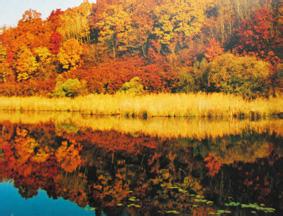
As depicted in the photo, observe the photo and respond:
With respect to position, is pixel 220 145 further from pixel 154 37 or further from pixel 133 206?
pixel 154 37

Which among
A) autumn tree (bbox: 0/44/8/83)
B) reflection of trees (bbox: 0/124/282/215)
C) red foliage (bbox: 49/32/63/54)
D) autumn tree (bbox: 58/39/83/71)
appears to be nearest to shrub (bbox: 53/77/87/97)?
autumn tree (bbox: 58/39/83/71)

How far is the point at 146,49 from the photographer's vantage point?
40125 mm

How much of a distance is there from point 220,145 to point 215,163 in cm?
256

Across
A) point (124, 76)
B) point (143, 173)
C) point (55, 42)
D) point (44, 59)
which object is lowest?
point (143, 173)

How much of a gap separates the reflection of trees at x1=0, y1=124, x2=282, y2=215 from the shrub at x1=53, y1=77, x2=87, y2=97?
17.2 metres

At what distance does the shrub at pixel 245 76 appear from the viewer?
23594 mm

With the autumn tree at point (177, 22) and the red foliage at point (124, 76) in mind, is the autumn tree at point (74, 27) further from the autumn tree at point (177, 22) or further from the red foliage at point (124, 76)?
the red foliage at point (124, 76)

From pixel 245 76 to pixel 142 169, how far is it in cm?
1632

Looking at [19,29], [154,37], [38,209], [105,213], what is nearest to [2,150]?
[38,209]

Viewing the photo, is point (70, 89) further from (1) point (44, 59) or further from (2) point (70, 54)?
(1) point (44, 59)

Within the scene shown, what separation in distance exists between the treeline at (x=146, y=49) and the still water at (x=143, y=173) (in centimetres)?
1274

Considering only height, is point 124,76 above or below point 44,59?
Answer: below

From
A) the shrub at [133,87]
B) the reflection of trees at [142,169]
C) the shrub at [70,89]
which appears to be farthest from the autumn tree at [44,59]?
the reflection of trees at [142,169]

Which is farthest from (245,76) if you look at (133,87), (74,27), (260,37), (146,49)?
(74,27)
